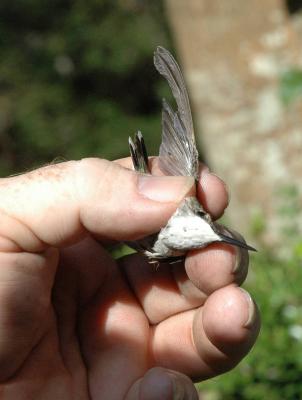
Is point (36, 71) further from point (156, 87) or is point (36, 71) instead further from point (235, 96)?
point (235, 96)

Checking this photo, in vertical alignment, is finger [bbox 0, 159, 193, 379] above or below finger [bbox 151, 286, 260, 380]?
above

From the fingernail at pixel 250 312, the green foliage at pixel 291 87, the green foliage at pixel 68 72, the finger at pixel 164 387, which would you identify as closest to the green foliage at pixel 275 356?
the green foliage at pixel 291 87

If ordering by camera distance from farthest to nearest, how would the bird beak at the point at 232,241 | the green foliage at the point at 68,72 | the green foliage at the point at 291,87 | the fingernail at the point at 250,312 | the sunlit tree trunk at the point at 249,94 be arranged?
the green foliage at the point at 68,72 < the sunlit tree trunk at the point at 249,94 < the green foliage at the point at 291,87 < the fingernail at the point at 250,312 < the bird beak at the point at 232,241

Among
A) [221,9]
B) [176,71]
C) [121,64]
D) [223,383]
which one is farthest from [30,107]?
[176,71]

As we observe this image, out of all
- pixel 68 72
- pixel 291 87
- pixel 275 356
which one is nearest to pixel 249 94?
pixel 291 87

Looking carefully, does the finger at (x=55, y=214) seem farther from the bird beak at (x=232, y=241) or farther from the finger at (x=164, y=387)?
the finger at (x=164, y=387)

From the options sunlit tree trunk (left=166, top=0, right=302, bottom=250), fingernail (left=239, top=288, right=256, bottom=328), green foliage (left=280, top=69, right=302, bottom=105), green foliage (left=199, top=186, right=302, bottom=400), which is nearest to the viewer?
fingernail (left=239, top=288, right=256, bottom=328)

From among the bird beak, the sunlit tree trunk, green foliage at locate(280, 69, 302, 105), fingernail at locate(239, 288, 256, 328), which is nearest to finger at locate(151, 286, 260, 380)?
fingernail at locate(239, 288, 256, 328)

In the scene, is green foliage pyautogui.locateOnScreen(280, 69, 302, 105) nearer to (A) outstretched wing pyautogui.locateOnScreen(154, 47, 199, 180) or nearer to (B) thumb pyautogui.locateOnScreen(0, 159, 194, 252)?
(A) outstretched wing pyautogui.locateOnScreen(154, 47, 199, 180)
